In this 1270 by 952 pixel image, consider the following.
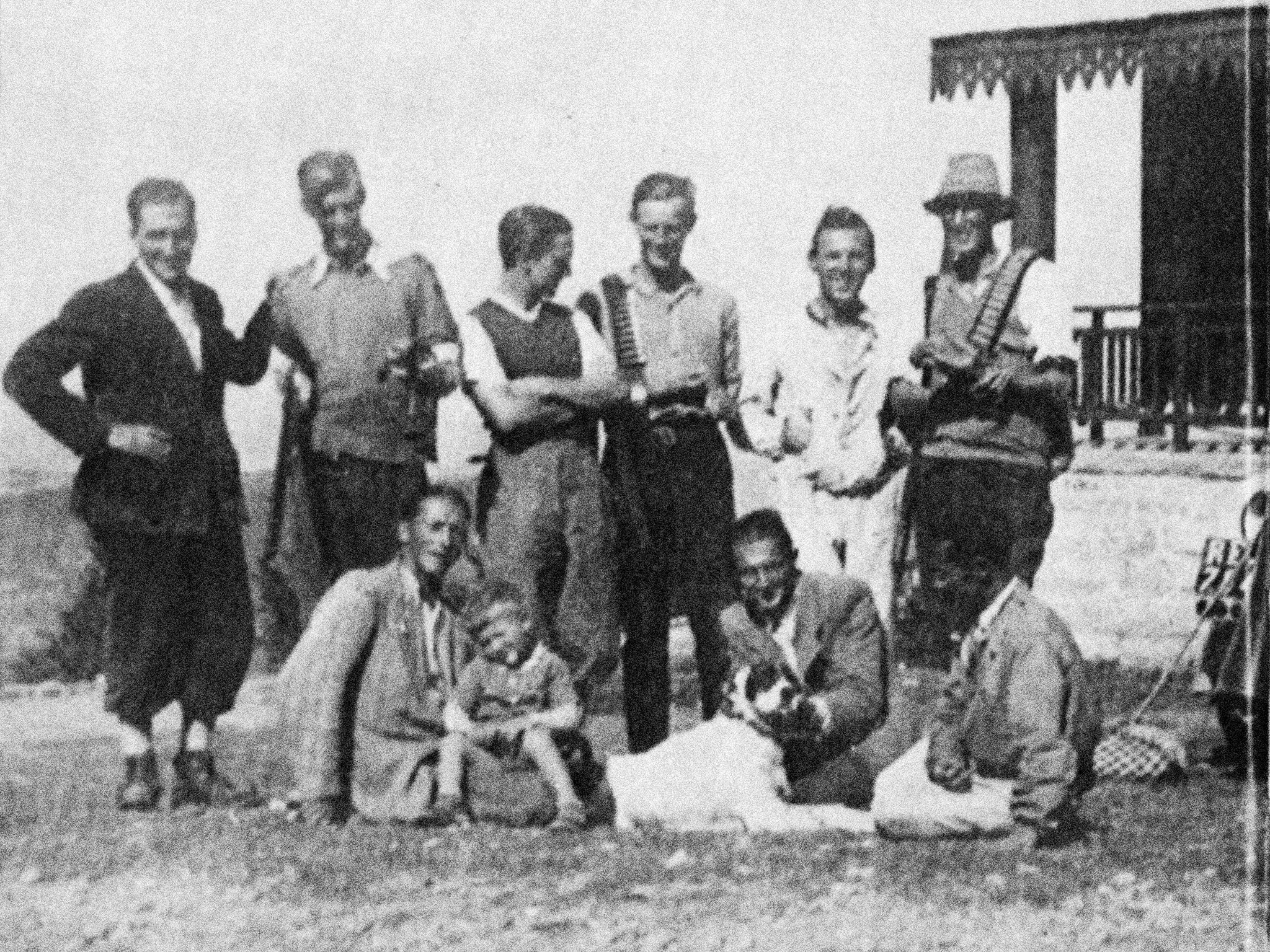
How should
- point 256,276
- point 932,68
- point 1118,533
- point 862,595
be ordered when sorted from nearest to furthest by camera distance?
point 862,595, point 256,276, point 932,68, point 1118,533

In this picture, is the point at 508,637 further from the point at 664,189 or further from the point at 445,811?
the point at 664,189

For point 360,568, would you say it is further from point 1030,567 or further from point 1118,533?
point 1118,533

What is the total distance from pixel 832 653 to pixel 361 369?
153cm

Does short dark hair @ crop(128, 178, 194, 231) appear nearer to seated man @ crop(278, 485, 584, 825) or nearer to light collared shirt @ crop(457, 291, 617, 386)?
light collared shirt @ crop(457, 291, 617, 386)

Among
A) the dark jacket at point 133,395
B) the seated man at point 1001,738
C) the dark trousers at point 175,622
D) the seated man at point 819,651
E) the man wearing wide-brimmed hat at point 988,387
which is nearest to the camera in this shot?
the seated man at point 1001,738

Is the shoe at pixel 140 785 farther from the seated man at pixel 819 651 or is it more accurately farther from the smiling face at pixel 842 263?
the smiling face at pixel 842 263

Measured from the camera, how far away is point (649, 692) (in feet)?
22.0

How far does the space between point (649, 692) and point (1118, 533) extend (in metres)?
3.72

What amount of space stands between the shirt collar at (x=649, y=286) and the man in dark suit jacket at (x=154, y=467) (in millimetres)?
1147

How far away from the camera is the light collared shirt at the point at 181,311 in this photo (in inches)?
251

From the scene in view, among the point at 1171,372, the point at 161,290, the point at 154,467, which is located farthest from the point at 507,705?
the point at 1171,372

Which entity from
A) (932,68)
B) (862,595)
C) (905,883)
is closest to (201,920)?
(905,883)

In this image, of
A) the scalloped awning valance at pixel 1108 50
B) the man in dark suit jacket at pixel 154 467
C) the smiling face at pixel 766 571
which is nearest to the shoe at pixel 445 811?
the man in dark suit jacket at pixel 154 467

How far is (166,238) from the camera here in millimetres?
6316
